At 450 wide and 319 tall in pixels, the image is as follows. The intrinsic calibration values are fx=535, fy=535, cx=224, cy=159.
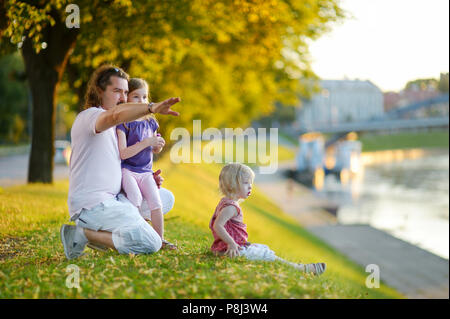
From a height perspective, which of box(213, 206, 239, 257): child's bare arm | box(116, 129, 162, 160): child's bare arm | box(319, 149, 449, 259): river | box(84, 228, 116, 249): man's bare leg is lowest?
box(319, 149, 449, 259): river

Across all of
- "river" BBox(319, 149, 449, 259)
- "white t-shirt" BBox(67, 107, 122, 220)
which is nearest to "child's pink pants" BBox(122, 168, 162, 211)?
"white t-shirt" BBox(67, 107, 122, 220)

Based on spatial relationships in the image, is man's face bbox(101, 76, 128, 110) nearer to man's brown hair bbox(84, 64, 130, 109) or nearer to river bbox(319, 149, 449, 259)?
man's brown hair bbox(84, 64, 130, 109)

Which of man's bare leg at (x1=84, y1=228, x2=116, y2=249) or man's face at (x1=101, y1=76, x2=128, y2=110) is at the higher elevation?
man's face at (x1=101, y1=76, x2=128, y2=110)

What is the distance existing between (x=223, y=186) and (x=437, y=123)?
186 feet

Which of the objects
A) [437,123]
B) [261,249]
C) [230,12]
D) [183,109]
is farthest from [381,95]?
[261,249]

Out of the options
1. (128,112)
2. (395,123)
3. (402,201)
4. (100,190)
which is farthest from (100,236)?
(395,123)

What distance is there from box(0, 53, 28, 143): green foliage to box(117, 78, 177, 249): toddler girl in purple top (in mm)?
47226

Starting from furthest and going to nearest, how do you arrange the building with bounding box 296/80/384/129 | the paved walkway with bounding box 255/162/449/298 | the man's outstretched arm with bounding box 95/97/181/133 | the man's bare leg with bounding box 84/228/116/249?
1. the building with bounding box 296/80/384/129
2. the paved walkway with bounding box 255/162/449/298
3. the man's bare leg with bounding box 84/228/116/249
4. the man's outstretched arm with bounding box 95/97/181/133

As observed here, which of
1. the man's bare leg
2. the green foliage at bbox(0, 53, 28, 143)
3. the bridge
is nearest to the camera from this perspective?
the man's bare leg

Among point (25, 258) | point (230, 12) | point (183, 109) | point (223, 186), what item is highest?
point (230, 12)

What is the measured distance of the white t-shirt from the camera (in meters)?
5.63

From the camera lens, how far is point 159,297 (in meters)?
4.65

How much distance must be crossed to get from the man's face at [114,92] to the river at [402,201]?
21.1 m
